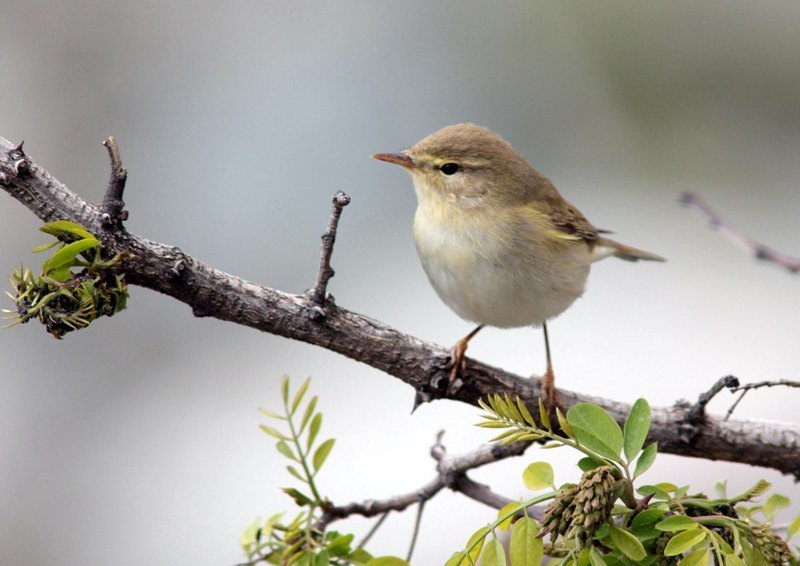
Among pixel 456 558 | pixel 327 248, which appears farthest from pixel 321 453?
pixel 456 558

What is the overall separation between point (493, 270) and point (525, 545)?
1639 millimetres

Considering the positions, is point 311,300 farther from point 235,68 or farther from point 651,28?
point 651,28

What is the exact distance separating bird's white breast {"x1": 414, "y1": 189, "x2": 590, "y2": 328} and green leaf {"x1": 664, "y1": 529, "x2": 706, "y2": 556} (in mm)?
1631

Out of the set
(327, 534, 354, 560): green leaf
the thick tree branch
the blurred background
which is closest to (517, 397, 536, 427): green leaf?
(327, 534, 354, 560): green leaf

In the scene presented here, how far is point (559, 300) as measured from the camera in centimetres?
293

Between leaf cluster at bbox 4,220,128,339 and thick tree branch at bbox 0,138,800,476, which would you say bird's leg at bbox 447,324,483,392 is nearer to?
thick tree branch at bbox 0,138,800,476

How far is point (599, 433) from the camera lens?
124cm

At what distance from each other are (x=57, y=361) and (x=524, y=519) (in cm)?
477

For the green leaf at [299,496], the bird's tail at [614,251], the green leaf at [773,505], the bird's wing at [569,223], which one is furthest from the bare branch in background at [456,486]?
the bird's tail at [614,251]

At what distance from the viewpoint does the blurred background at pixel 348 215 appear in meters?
4.65

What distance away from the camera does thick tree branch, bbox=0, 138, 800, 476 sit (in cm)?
160

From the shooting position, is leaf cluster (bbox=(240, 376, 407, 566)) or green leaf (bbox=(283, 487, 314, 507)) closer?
leaf cluster (bbox=(240, 376, 407, 566))

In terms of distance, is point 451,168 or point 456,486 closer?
point 456,486

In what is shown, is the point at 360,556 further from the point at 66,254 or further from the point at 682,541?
the point at 66,254
